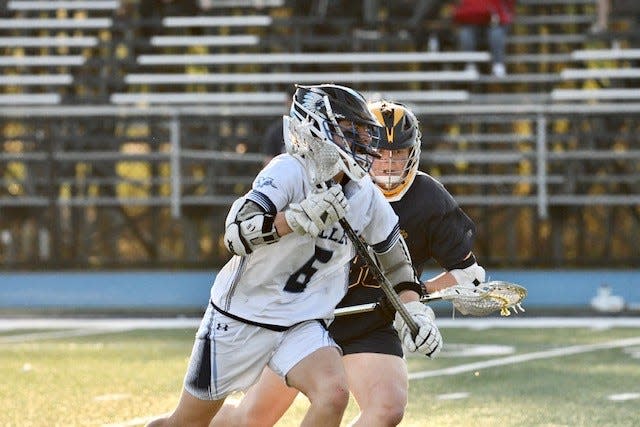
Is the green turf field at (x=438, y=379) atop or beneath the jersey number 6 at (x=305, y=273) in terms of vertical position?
beneath

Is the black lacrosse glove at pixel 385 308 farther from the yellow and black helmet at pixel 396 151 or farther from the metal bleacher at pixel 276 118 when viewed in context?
the metal bleacher at pixel 276 118

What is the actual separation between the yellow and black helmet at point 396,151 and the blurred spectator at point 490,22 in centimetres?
1172

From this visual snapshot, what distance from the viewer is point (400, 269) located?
19.0ft

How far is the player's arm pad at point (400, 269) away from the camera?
574cm

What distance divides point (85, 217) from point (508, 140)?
4393 mm

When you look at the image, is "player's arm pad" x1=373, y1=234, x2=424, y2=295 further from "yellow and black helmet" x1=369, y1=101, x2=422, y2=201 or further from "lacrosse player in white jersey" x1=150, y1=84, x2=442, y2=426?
"yellow and black helmet" x1=369, y1=101, x2=422, y2=201

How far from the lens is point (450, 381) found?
29.4 ft

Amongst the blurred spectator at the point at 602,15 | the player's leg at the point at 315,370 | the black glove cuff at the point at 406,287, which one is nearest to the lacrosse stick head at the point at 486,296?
the black glove cuff at the point at 406,287

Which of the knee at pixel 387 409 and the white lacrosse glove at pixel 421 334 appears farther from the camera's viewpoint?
the knee at pixel 387 409

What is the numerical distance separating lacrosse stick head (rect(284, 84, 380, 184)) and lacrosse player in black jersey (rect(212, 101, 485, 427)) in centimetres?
70

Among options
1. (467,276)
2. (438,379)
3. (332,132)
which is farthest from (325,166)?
(438,379)

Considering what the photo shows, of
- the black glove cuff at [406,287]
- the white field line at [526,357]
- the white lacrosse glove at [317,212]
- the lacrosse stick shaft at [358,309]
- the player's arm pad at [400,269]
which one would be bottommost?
the white field line at [526,357]

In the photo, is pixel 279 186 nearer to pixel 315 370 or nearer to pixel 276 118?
pixel 315 370

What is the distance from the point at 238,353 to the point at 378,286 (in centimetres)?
95
